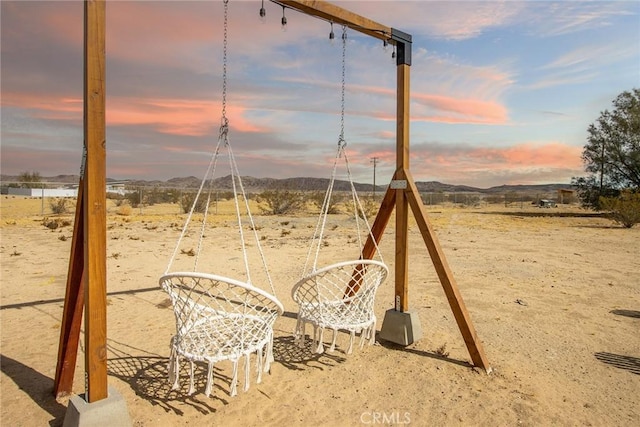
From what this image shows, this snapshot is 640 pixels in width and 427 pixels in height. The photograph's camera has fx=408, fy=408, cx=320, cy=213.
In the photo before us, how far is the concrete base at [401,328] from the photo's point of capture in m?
4.30

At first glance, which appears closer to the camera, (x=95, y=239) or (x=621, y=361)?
(x=95, y=239)

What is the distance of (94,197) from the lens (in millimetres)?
2551

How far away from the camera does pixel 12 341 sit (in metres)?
4.37

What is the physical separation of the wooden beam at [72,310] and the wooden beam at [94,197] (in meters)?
0.20

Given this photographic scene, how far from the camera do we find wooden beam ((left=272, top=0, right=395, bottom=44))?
143 inches

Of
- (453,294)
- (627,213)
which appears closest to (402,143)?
(453,294)

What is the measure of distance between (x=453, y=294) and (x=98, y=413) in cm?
300

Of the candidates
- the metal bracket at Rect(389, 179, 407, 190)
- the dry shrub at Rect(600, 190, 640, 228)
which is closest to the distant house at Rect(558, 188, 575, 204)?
the dry shrub at Rect(600, 190, 640, 228)

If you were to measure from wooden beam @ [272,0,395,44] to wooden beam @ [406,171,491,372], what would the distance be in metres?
1.70

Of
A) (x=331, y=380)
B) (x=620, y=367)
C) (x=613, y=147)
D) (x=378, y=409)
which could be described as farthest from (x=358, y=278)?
(x=613, y=147)

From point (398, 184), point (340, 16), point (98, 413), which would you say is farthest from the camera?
point (398, 184)

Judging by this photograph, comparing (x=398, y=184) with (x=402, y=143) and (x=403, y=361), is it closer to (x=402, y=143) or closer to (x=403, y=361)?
(x=402, y=143)

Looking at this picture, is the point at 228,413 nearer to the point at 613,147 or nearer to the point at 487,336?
the point at 487,336

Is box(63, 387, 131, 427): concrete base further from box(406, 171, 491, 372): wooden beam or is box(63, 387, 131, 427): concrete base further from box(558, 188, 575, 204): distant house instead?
box(558, 188, 575, 204): distant house
